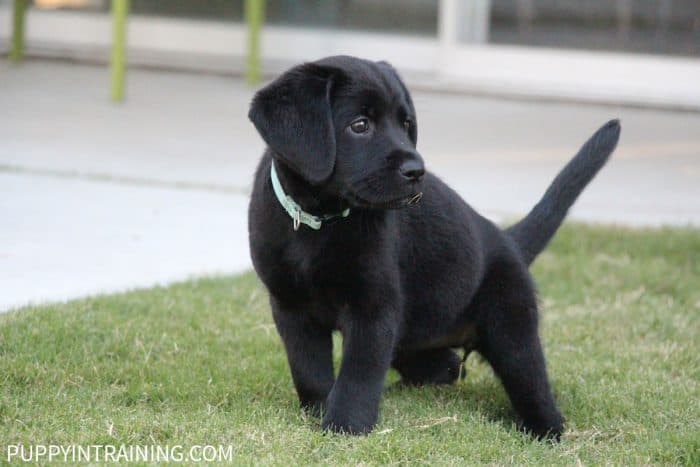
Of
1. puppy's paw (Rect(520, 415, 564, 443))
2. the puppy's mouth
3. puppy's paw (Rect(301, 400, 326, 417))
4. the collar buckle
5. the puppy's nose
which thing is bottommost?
puppy's paw (Rect(520, 415, 564, 443))

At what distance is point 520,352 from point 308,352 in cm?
68

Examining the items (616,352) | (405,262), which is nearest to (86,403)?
(405,262)

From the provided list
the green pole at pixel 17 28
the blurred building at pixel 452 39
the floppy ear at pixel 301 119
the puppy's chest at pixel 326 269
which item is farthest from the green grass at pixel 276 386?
the green pole at pixel 17 28

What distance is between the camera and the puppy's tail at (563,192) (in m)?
3.98

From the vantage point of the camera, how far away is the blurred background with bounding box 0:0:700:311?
5.79m

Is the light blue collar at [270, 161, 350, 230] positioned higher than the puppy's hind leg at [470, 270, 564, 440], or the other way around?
the light blue collar at [270, 161, 350, 230]

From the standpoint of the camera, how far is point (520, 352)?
3752 millimetres

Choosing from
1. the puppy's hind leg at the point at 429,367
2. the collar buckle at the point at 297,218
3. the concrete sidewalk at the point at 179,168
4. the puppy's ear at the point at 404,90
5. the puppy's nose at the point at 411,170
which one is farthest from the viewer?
the concrete sidewalk at the point at 179,168

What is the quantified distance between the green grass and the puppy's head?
2.28 feet

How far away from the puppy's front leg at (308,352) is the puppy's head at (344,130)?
0.43m

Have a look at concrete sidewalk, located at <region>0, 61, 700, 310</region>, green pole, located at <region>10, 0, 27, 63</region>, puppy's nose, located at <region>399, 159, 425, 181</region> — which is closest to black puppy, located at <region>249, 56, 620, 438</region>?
puppy's nose, located at <region>399, 159, 425, 181</region>

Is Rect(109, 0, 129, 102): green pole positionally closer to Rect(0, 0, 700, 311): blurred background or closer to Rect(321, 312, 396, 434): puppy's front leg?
Rect(0, 0, 700, 311): blurred background

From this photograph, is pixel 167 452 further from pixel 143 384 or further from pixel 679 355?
pixel 679 355

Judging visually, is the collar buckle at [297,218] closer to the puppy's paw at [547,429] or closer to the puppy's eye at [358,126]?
the puppy's eye at [358,126]
